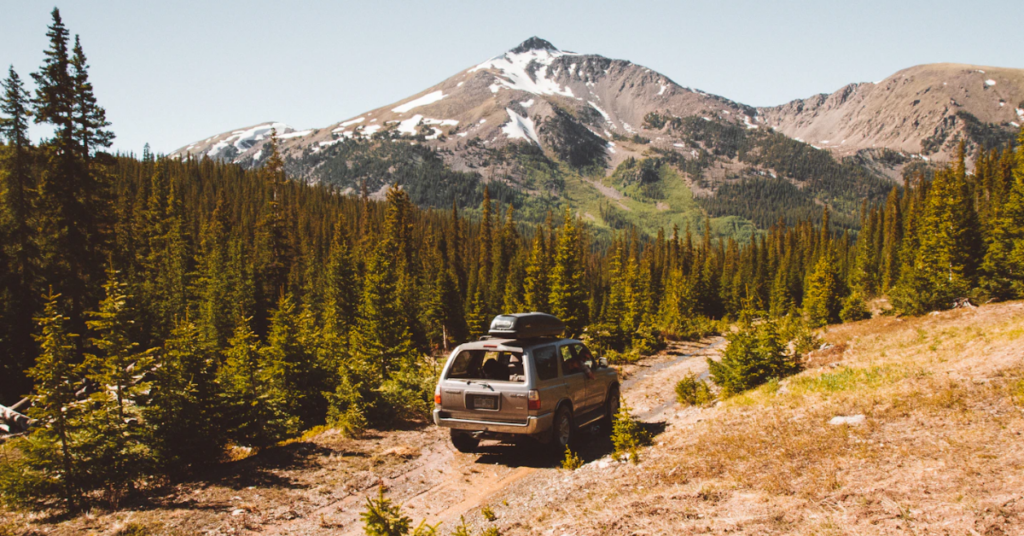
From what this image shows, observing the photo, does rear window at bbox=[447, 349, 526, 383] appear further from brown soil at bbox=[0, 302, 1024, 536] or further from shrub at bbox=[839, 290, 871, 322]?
shrub at bbox=[839, 290, 871, 322]

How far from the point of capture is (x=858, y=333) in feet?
74.2

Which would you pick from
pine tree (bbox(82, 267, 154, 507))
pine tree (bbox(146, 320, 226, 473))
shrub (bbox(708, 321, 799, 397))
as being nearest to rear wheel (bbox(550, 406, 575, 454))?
shrub (bbox(708, 321, 799, 397))

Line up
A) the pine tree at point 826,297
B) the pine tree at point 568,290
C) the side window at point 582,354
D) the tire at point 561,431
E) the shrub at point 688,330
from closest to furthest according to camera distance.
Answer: the tire at point 561,431 → the side window at point 582,354 → the pine tree at point 568,290 → the pine tree at point 826,297 → the shrub at point 688,330

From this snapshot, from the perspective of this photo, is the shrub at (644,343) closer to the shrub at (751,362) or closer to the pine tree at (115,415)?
the shrub at (751,362)

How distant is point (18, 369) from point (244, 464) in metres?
25.3

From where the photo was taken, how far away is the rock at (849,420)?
8.36m

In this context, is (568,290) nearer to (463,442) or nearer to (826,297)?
(826,297)

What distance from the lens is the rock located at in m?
8.36

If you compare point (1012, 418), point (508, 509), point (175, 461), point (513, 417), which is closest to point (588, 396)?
point (513, 417)

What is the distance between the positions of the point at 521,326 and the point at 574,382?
5.36 ft

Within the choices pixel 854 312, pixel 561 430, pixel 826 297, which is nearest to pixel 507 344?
pixel 561 430

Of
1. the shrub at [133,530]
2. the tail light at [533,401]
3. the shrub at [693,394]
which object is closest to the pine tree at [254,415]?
the shrub at [133,530]

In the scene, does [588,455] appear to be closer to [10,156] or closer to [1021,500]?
[1021,500]

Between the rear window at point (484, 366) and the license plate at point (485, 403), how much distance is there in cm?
57
